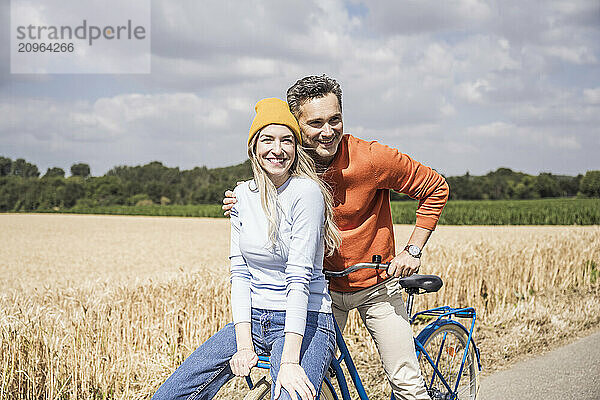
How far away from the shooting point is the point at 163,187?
270 ft

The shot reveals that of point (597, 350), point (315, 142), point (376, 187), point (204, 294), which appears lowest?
point (597, 350)

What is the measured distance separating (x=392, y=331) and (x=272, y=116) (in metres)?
1.46

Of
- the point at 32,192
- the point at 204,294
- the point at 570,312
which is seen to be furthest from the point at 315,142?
the point at 32,192

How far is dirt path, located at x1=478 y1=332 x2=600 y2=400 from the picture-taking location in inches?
199

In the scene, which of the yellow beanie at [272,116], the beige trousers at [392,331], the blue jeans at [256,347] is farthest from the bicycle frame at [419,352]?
the yellow beanie at [272,116]

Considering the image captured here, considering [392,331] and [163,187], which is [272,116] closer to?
[392,331]

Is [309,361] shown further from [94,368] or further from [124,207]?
[124,207]

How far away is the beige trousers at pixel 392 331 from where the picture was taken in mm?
3242

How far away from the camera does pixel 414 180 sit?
3.26m

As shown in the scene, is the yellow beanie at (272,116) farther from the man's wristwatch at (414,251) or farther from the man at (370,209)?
the man's wristwatch at (414,251)

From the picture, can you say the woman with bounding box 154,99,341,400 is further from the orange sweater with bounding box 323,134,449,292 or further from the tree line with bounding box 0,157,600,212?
the tree line with bounding box 0,157,600,212

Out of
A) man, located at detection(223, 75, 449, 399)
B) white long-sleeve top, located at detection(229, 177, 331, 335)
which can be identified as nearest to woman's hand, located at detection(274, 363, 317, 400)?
white long-sleeve top, located at detection(229, 177, 331, 335)

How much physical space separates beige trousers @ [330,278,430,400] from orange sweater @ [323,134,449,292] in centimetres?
9

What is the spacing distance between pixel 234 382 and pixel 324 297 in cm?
276
